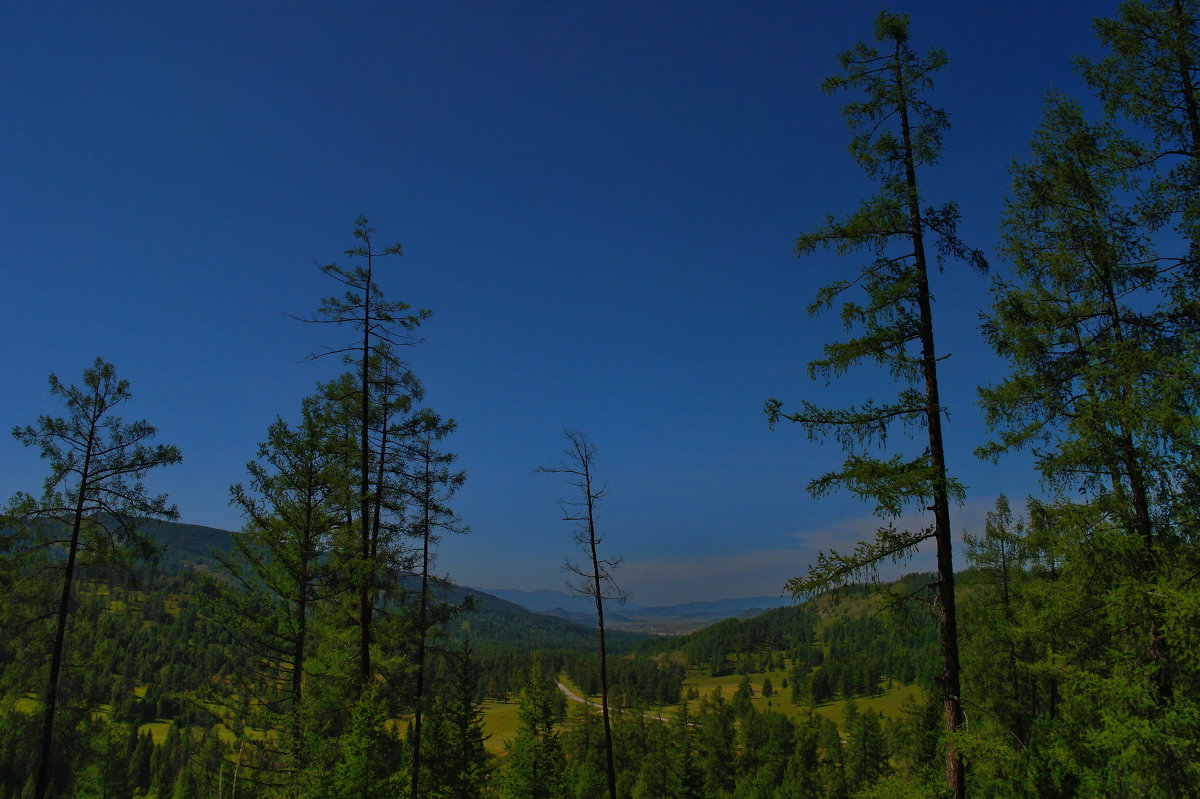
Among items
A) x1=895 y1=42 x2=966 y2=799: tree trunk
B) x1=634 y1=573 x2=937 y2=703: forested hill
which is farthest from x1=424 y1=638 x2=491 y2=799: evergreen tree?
x1=895 y1=42 x2=966 y2=799: tree trunk

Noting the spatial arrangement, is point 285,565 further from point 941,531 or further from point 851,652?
point 851,652

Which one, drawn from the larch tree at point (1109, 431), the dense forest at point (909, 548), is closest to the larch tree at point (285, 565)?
the dense forest at point (909, 548)

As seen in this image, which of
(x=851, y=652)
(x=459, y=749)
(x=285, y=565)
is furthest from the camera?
(x=851, y=652)

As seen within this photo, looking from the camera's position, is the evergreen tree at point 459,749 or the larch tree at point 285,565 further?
the evergreen tree at point 459,749

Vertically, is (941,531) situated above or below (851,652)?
above

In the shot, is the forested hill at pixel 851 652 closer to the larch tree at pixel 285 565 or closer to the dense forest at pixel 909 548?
the dense forest at pixel 909 548

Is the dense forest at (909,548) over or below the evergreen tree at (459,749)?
over

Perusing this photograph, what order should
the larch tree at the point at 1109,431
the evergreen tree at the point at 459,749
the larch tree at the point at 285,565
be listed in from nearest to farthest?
the larch tree at the point at 1109,431
the larch tree at the point at 285,565
the evergreen tree at the point at 459,749

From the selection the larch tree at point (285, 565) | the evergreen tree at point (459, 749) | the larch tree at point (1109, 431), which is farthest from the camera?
the evergreen tree at point (459, 749)

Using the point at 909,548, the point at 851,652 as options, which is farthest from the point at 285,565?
the point at 851,652

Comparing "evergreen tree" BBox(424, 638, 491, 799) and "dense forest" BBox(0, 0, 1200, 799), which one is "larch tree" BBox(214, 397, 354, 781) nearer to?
"dense forest" BBox(0, 0, 1200, 799)

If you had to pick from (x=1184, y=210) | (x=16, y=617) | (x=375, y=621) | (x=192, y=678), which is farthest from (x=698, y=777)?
(x=192, y=678)

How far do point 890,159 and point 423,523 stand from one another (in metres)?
14.3

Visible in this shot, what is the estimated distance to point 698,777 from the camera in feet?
113
